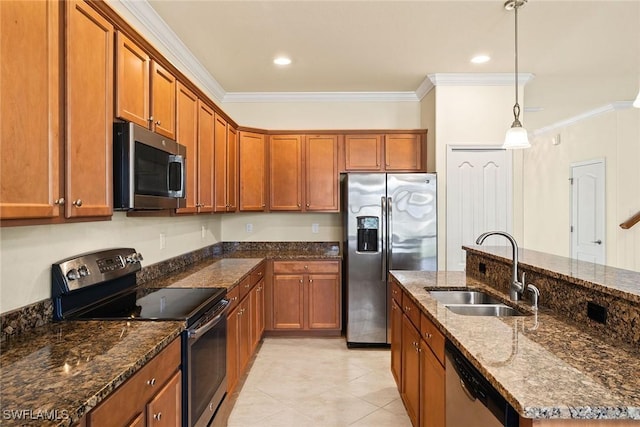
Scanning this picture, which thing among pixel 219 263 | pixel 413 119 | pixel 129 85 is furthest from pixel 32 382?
pixel 413 119

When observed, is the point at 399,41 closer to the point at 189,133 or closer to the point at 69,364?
the point at 189,133

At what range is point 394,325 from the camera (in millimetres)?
2918

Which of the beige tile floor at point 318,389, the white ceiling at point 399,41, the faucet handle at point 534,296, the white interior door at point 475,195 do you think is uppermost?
the white ceiling at point 399,41

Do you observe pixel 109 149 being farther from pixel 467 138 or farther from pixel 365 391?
pixel 467 138

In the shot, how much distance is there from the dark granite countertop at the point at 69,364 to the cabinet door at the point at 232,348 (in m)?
1.02

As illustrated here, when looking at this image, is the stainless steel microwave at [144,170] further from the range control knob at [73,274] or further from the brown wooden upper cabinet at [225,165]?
the brown wooden upper cabinet at [225,165]

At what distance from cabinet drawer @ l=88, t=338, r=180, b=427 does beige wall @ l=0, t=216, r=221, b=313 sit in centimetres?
65

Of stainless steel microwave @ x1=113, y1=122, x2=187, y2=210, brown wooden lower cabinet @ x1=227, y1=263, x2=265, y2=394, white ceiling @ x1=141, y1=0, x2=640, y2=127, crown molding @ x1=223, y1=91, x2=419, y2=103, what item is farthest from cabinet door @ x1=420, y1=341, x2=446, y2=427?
crown molding @ x1=223, y1=91, x2=419, y2=103

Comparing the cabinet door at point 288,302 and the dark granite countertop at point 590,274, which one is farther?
the cabinet door at point 288,302

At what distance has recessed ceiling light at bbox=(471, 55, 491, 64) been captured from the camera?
3.56m

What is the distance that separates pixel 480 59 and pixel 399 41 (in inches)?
37.1

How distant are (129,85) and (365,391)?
2701mm

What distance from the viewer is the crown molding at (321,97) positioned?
4.67 meters

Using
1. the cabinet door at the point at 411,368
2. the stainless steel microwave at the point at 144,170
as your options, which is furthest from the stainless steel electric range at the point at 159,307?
the cabinet door at the point at 411,368
